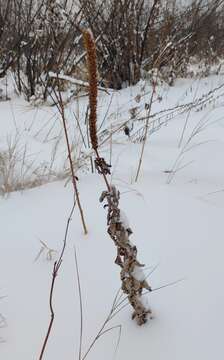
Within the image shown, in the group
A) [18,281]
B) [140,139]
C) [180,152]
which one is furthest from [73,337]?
[140,139]

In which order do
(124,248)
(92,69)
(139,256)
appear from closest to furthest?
(92,69), (124,248), (139,256)

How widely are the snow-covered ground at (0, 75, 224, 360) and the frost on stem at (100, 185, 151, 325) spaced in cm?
10

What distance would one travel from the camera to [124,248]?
0.81 meters

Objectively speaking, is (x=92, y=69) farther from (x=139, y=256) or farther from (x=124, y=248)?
(x=139, y=256)

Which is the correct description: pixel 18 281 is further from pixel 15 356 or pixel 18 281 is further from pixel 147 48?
pixel 147 48

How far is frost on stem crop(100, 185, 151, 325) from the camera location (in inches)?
31.5

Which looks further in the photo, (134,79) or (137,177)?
(134,79)

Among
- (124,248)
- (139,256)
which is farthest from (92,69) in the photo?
(139,256)

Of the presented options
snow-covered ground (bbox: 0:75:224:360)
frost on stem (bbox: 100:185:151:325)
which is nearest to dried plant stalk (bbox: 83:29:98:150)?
frost on stem (bbox: 100:185:151:325)

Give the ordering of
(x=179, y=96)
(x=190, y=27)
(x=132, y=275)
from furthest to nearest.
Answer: (x=190, y=27)
(x=179, y=96)
(x=132, y=275)

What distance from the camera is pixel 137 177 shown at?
5.46ft

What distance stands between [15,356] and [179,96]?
3.41m

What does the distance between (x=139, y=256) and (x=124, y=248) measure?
0.90 feet

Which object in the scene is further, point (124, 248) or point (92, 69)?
point (124, 248)
